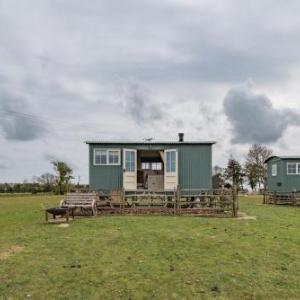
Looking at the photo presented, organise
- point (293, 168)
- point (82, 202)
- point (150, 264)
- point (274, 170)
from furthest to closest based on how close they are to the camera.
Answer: point (274, 170)
point (293, 168)
point (82, 202)
point (150, 264)

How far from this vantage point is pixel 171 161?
20500mm

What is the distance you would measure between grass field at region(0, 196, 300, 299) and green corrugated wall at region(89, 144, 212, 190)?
326 inches

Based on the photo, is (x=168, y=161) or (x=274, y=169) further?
(x=274, y=169)

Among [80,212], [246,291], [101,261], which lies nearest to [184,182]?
[80,212]

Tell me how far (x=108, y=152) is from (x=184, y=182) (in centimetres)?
403

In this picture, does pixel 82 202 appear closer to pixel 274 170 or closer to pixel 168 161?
pixel 168 161

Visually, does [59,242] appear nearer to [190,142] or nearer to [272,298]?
[272,298]

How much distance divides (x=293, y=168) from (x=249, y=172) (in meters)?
23.8

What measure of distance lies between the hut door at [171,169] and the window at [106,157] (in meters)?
2.44

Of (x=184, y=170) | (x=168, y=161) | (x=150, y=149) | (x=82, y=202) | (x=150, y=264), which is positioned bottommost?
(x=150, y=264)

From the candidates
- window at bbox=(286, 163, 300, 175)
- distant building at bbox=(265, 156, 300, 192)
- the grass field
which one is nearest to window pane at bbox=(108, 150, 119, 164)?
the grass field

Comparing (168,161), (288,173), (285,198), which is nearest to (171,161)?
(168,161)

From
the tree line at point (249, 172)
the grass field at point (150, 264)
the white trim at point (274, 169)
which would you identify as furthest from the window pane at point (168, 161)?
the tree line at point (249, 172)

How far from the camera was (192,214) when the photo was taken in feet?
58.9
